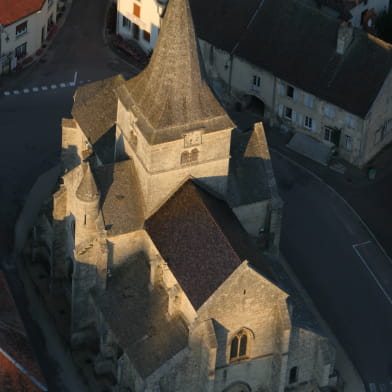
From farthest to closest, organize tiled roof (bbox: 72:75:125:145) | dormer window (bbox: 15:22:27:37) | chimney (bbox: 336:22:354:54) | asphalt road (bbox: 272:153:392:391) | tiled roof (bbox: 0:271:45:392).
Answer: dormer window (bbox: 15:22:27:37), chimney (bbox: 336:22:354:54), tiled roof (bbox: 72:75:125:145), asphalt road (bbox: 272:153:392:391), tiled roof (bbox: 0:271:45:392)

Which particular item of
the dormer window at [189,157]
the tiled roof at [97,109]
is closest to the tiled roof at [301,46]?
the tiled roof at [97,109]

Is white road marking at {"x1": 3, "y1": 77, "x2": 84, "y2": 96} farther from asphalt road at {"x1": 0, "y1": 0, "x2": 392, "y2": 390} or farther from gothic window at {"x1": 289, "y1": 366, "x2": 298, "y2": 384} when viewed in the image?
gothic window at {"x1": 289, "y1": 366, "x2": 298, "y2": 384}

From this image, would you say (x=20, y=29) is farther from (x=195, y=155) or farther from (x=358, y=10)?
(x=195, y=155)

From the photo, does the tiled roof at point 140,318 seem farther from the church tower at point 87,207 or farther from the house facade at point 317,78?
the house facade at point 317,78

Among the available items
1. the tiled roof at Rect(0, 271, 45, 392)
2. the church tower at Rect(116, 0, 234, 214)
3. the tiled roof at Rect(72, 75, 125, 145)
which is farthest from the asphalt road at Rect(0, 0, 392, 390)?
the church tower at Rect(116, 0, 234, 214)

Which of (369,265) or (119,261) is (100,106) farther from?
(369,265)

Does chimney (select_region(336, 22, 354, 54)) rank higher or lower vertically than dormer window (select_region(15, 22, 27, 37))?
higher

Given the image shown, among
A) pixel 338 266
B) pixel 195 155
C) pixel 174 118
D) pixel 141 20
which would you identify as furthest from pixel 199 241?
pixel 141 20

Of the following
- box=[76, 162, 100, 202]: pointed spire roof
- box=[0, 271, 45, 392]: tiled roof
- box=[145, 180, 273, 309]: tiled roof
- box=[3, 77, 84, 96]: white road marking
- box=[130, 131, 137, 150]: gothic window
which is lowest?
box=[0, 271, 45, 392]: tiled roof
